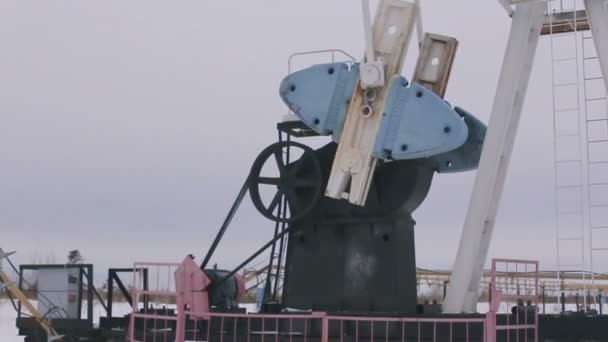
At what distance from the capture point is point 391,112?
11961 mm

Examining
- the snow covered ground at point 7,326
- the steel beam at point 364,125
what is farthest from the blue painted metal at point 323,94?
the snow covered ground at point 7,326

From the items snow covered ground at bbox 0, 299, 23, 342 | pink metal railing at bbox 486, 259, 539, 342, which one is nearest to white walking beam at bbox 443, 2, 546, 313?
pink metal railing at bbox 486, 259, 539, 342

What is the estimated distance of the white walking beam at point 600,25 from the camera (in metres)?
11.8

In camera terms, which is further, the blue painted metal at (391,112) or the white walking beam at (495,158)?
the white walking beam at (495,158)

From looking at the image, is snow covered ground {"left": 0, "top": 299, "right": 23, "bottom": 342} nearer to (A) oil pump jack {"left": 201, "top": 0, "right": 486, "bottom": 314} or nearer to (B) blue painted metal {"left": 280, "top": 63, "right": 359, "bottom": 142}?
(A) oil pump jack {"left": 201, "top": 0, "right": 486, "bottom": 314}

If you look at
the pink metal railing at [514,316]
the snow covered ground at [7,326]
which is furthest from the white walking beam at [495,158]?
the snow covered ground at [7,326]

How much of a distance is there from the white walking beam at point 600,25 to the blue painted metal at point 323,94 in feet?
10.3

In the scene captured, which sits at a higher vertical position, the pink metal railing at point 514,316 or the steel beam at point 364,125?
the steel beam at point 364,125

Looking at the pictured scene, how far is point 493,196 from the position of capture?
39.6 ft

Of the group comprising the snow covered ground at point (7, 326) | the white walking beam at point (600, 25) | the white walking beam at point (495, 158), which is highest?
the white walking beam at point (600, 25)

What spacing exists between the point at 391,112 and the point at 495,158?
149 cm

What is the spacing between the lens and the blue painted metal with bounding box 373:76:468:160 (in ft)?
38.4

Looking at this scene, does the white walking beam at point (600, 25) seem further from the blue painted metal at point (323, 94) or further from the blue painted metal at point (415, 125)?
the blue painted metal at point (323, 94)

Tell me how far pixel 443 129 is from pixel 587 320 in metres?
3.81
